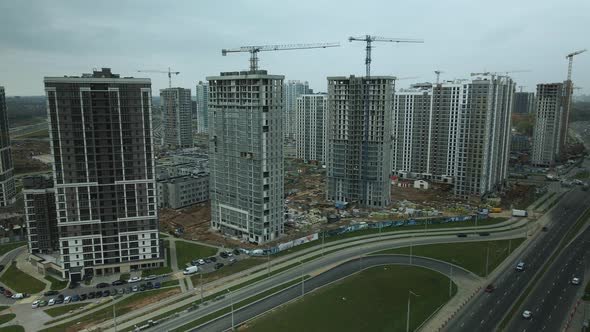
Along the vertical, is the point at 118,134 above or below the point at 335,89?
below

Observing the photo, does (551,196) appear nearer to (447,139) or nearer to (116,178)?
(447,139)

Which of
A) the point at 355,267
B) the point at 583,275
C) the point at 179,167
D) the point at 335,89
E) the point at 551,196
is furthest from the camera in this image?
the point at 179,167

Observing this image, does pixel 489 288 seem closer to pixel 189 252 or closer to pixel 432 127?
pixel 189 252

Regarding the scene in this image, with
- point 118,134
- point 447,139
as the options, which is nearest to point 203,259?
point 118,134

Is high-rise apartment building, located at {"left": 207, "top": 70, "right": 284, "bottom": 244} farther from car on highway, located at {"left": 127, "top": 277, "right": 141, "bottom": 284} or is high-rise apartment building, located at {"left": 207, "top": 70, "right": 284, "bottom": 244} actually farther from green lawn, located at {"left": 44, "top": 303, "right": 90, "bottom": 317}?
green lawn, located at {"left": 44, "top": 303, "right": 90, "bottom": 317}

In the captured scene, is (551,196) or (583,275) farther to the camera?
(551,196)

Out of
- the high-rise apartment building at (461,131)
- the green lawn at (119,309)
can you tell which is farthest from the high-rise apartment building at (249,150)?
the high-rise apartment building at (461,131)

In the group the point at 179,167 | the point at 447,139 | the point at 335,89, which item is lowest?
the point at 179,167
